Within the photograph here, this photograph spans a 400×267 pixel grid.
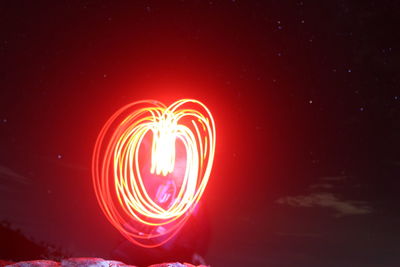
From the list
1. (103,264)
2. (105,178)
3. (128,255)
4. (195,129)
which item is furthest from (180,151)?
(103,264)

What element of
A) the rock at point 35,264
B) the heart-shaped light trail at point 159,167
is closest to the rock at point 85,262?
→ the rock at point 35,264

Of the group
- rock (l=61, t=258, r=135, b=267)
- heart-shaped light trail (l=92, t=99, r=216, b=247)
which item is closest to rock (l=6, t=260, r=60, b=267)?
A: rock (l=61, t=258, r=135, b=267)

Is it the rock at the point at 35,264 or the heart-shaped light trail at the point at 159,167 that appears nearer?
the rock at the point at 35,264

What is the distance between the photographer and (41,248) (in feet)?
27.0

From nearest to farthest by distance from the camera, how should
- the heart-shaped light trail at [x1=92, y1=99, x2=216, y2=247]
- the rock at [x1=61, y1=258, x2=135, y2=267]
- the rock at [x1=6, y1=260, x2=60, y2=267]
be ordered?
the rock at [x1=6, y1=260, x2=60, y2=267]
the rock at [x1=61, y1=258, x2=135, y2=267]
the heart-shaped light trail at [x1=92, y1=99, x2=216, y2=247]

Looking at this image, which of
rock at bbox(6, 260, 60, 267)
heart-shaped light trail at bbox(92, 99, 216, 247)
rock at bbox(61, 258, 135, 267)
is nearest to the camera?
rock at bbox(6, 260, 60, 267)

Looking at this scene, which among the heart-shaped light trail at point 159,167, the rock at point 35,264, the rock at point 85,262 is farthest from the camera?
the heart-shaped light trail at point 159,167

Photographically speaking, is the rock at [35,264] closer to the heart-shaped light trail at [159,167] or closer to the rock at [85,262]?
the rock at [85,262]

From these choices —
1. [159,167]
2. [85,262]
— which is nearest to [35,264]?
[85,262]

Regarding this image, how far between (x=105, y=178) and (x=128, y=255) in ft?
6.49

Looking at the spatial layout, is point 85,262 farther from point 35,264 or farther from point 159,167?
point 159,167

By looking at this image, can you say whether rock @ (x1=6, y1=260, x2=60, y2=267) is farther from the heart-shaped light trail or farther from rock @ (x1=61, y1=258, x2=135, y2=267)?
the heart-shaped light trail

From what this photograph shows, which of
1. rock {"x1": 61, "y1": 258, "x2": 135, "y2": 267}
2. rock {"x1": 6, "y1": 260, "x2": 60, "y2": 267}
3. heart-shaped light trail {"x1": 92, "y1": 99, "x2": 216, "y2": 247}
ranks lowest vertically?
rock {"x1": 6, "y1": 260, "x2": 60, "y2": 267}

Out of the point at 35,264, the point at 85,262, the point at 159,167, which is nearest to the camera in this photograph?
the point at 35,264
